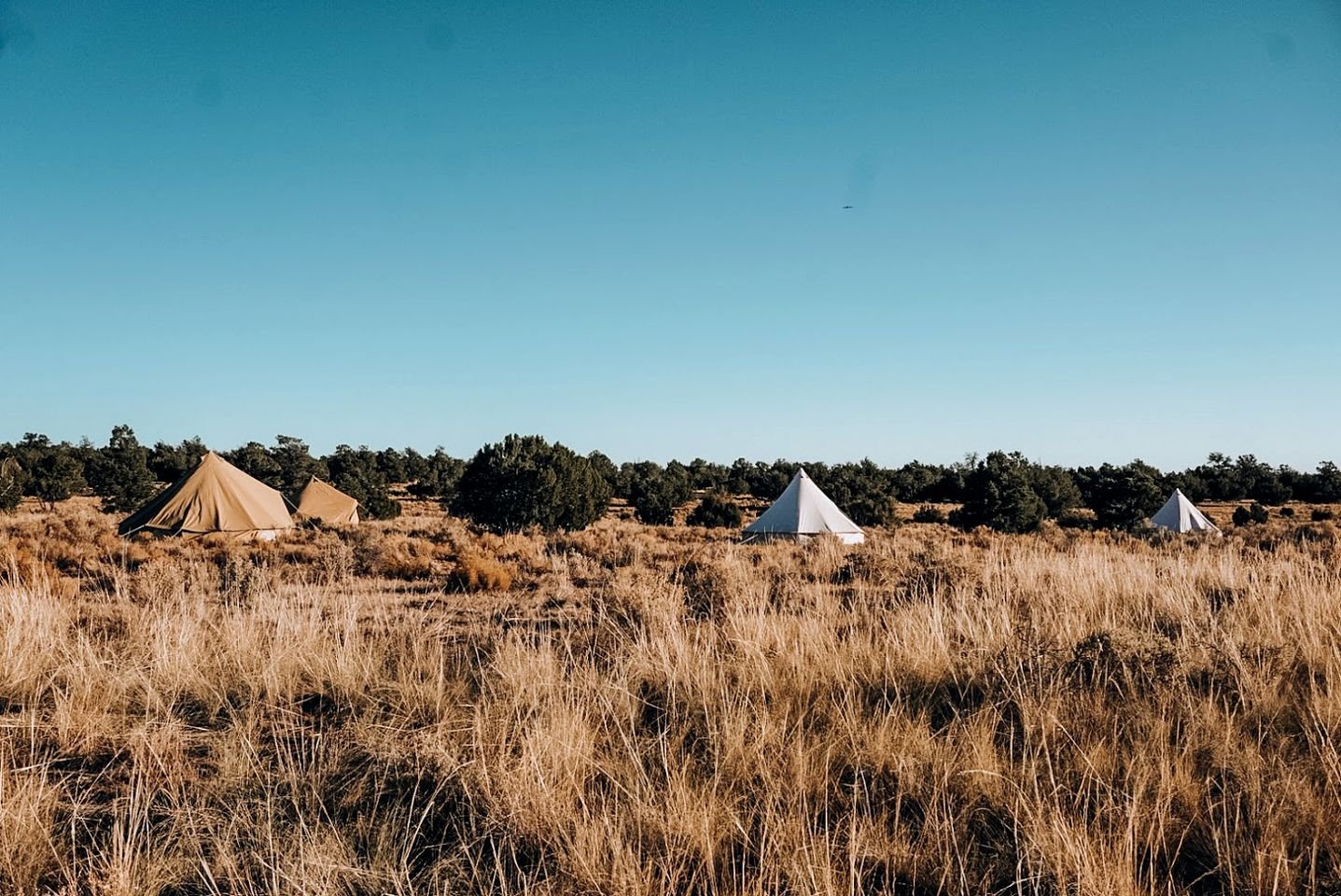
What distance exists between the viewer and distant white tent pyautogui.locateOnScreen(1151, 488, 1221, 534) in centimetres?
2584

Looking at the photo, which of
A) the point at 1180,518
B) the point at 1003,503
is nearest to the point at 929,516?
the point at 1003,503

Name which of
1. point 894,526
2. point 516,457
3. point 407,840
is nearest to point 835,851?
point 407,840

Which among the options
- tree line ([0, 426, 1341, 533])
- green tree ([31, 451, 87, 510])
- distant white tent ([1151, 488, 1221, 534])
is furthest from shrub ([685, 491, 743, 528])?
green tree ([31, 451, 87, 510])

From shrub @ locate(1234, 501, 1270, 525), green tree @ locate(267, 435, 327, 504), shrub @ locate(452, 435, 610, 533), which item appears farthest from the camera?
green tree @ locate(267, 435, 327, 504)

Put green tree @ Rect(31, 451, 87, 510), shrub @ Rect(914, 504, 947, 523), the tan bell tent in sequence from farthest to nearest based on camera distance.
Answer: green tree @ Rect(31, 451, 87, 510), shrub @ Rect(914, 504, 947, 523), the tan bell tent

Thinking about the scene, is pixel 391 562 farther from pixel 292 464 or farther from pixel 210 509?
pixel 292 464

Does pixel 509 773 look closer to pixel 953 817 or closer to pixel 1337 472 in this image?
pixel 953 817

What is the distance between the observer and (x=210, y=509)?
19672 mm

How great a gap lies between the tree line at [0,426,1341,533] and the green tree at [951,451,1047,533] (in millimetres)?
63

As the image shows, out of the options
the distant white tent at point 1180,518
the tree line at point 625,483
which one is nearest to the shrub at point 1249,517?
the tree line at point 625,483

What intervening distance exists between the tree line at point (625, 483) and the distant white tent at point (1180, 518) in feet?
11.9

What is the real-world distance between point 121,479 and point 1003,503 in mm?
46195

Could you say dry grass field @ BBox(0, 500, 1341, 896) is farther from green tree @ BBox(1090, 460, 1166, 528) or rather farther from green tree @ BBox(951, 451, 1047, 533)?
green tree @ BBox(1090, 460, 1166, 528)

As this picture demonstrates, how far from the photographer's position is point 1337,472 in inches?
2055
